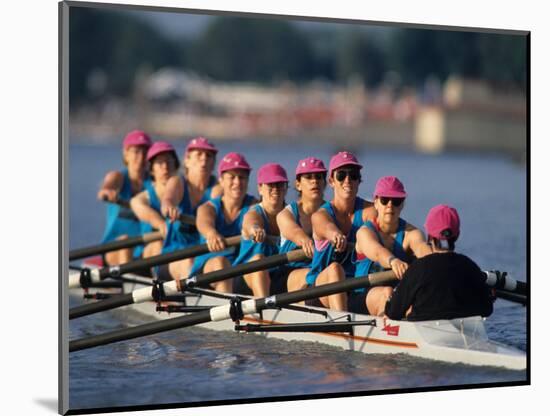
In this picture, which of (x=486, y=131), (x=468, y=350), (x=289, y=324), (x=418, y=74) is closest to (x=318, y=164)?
(x=289, y=324)

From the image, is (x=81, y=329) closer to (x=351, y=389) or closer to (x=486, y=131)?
(x=351, y=389)

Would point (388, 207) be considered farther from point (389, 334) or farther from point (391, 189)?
point (389, 334)

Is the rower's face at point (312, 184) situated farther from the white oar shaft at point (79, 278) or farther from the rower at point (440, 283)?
the white oar shaft at point (79, 278)

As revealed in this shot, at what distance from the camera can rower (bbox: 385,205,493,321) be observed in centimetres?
602

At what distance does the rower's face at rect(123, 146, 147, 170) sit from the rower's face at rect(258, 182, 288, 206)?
72.8 inches

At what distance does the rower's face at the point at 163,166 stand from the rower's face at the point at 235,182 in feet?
2.70

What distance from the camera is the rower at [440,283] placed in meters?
6.02

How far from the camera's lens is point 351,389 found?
6.18 m

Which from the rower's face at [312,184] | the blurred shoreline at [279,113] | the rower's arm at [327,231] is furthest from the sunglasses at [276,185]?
the blurred shoreline at [279,113]

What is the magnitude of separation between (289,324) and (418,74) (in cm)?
2866

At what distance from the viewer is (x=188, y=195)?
8.00 metres

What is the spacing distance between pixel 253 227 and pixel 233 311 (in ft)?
2.64

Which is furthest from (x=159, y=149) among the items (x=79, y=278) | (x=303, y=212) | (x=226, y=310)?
(x=226, y=310)

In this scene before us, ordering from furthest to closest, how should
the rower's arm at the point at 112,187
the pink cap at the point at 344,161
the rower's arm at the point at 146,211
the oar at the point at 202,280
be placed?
1. the rower's arm at the point at 112,187
2. the rower's arm at the point at 146,211
3. the pink cap at the point at 344,161
4. the oar at the point at 202,280
